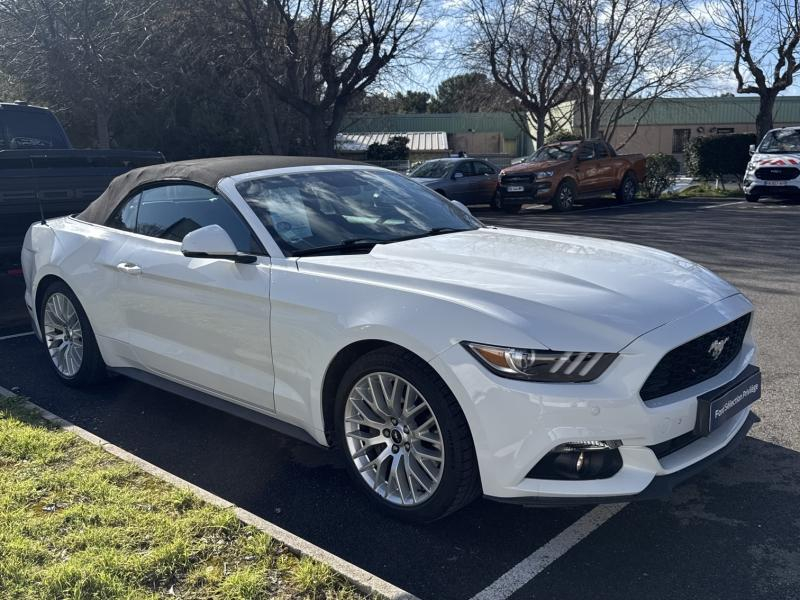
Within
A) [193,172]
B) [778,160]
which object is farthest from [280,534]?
[778,160]

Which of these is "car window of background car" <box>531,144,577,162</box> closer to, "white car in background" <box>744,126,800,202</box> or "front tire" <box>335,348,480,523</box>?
"white car in background" <box>744,126,800,202</box>

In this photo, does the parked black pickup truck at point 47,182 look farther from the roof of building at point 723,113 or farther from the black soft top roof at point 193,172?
the roof of building at point 723,113

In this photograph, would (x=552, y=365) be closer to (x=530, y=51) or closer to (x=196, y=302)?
(x=196, y=302)

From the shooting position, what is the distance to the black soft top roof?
4.38 meters

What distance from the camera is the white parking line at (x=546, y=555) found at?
114 inches

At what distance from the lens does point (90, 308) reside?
501cm

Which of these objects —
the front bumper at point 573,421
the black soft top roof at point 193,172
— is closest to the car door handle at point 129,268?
the black soft top roof at point 193,172

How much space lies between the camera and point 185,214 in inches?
178

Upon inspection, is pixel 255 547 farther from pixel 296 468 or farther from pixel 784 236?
pixel 784 236

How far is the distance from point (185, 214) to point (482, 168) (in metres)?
16.5

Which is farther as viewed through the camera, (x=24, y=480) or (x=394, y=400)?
(x=24, y=480)

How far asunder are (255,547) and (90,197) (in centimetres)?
535

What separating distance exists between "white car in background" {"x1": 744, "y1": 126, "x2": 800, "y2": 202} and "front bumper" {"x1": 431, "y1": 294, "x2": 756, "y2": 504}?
1785cm

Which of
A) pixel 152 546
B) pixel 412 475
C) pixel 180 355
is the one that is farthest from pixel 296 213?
pixel 152 546
